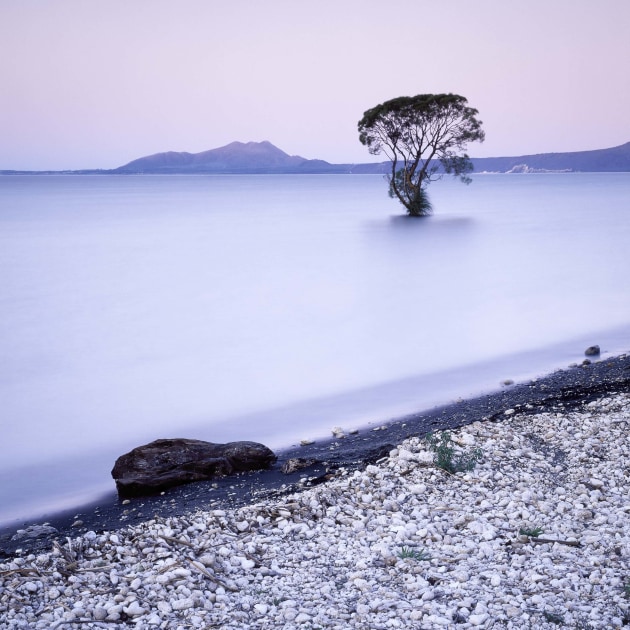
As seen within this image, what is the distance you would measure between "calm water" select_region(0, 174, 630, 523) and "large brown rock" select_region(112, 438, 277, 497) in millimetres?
669

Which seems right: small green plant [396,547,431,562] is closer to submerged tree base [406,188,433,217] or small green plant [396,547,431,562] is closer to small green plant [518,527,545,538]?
small green plant [518,527,545,538]

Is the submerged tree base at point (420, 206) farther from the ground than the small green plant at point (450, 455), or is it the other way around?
the submerged tree base at point (420, 206)

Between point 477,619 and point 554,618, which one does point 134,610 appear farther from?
point 554,618

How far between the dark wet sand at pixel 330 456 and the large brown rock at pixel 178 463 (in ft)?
0.35

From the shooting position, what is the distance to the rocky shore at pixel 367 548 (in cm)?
420

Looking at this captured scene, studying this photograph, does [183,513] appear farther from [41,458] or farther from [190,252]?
[190,252]

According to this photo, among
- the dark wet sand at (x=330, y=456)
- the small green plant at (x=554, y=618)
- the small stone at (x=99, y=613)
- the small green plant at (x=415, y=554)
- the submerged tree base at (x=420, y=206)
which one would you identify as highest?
the submerged tree base at (x=420, y=206)

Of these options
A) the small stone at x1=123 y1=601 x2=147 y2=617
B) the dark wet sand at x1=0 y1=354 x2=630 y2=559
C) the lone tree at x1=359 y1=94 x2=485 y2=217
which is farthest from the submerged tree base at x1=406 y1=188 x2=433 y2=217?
the small stone at x1=123 y1=601 x2=147 y2=617

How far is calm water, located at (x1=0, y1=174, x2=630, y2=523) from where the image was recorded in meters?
9.49

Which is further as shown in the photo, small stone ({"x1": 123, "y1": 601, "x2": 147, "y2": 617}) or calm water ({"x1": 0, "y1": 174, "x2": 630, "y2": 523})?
calm water ({"x1": 0, "y1": 174, "x2": 630, "y2": 523})

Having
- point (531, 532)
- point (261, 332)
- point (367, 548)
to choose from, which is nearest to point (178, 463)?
point (367, 548)

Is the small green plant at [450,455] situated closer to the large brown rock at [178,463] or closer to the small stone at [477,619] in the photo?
the large brown rock at [178,463]

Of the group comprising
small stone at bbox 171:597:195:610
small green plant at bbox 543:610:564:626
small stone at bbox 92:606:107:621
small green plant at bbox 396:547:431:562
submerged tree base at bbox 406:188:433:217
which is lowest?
small green plant at bbox 543:610:564:626

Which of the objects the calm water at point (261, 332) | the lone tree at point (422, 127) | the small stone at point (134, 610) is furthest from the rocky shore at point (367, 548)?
the lone tree at point (422, 127)
